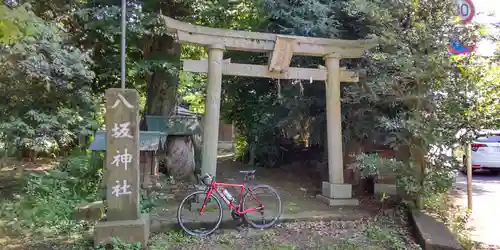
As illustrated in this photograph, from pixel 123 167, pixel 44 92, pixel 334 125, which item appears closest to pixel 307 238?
pixel 334 125

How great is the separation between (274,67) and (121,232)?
4090mm

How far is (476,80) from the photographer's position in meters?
6.25

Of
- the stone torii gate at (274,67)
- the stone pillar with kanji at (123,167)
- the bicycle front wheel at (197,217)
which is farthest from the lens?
the stone torii gate at (274,67)

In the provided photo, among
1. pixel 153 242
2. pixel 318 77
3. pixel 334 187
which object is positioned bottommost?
pixel 153 242

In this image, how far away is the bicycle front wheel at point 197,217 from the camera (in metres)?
5.66

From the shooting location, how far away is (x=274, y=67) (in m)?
7.28

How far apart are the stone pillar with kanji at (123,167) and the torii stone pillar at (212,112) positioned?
6.29ft

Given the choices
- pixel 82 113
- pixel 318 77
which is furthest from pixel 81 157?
pixel 318 77

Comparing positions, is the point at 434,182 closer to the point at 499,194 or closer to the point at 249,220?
the point at 249,220

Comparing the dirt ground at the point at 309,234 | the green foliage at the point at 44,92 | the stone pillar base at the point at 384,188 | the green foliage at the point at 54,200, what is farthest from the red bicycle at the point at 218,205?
the green foliage at the point at 44,92

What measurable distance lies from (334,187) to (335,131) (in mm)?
1121

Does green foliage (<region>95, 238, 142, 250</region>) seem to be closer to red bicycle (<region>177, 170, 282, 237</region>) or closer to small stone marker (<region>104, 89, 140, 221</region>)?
small stone marker (<region>104, 89, 140, 221</region>)

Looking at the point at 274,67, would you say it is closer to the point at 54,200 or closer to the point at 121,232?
the point at 121,232

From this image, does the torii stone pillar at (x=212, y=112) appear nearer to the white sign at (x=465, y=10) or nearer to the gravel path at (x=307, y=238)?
the gravel path at (x=307, y=238)
